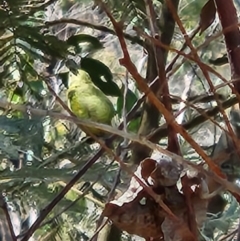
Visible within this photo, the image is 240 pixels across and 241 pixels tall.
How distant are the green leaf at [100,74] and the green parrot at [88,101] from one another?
0.01 m

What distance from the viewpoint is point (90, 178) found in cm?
68

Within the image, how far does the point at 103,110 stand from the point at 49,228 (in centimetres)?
41

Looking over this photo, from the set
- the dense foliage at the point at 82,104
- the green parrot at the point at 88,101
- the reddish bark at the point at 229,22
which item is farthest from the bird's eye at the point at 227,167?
the reddish bark at the point at 229,22

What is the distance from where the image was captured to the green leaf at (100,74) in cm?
82

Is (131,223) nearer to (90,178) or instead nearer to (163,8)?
(90,178)

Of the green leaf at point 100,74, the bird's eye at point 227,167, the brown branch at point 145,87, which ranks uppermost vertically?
the brown branch at point 145,87

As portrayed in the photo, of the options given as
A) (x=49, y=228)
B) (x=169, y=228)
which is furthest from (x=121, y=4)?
(x=49, y=228)

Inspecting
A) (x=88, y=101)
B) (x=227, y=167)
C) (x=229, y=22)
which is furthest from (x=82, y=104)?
(x=229, y=22)

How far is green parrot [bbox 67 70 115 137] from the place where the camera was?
0.85 m

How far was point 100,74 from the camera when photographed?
0.83 meters

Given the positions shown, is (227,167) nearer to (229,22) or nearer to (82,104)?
(82,104)

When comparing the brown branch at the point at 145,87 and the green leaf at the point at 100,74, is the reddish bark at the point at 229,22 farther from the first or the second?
the green leaf at the point at 100,74

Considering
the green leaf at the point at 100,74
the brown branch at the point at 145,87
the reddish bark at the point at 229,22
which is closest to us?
the brown branch at the point at 145,87

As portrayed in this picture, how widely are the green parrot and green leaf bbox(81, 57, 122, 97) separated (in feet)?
0.05
